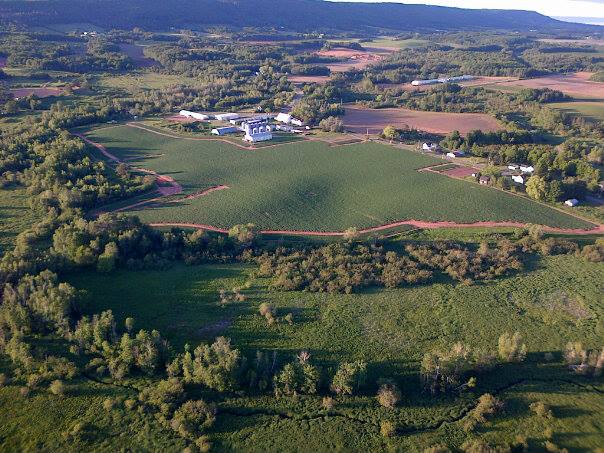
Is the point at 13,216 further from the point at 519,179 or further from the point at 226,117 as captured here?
the point at 519,179

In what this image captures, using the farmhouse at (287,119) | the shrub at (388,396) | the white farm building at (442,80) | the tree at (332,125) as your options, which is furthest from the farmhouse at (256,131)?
the white farm building at (442,80)

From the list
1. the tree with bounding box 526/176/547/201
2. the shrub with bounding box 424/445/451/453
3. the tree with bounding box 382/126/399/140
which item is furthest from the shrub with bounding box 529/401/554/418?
the tree with bounding box 382/126/399/140

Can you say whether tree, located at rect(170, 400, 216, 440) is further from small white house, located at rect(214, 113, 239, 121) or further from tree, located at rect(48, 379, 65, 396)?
small white house, located at rect(214, 113, 239, 121)

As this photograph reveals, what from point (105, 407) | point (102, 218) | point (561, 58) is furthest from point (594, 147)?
point (561, 58)

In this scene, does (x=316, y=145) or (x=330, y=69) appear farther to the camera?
(x=330, y=69)

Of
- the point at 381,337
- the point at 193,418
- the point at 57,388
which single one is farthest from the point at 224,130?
the point at 193,418

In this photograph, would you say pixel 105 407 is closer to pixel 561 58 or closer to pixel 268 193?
pixel 268 193
